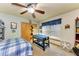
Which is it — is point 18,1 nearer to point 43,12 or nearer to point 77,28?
point 43,12

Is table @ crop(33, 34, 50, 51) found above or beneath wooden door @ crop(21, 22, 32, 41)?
beneath

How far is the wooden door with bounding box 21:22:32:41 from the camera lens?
6.30 feet

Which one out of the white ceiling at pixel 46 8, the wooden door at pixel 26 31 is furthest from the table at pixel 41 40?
the white ceiling at pixel 46 8

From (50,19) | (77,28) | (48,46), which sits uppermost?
(50,19)

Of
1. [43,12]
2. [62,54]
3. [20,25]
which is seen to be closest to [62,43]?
[62,54]

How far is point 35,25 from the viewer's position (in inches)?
76.1

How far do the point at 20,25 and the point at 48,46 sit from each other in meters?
0.59

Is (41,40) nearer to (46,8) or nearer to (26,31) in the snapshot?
(26,31)

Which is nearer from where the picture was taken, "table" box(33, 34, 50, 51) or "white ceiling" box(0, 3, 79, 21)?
"white ceiling" box(0, 3, 79, 21)

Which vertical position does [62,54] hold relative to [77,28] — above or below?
below

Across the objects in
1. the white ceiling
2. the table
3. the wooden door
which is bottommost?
the table

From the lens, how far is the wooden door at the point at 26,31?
6.30ft

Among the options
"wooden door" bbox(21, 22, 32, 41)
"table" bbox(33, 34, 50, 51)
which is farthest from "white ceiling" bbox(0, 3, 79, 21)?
"table" bbox(33, 34, 50, 51)

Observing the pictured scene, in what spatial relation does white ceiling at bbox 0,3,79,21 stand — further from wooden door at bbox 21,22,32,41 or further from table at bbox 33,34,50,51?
table at bbox 33,34,50,51
